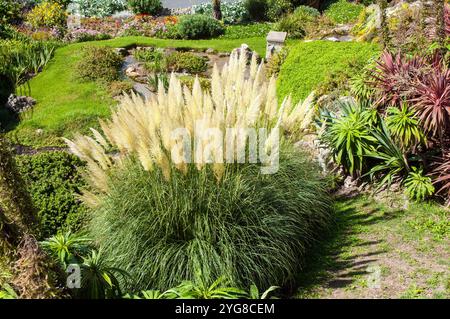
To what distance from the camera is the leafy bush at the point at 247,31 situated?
18234 mm

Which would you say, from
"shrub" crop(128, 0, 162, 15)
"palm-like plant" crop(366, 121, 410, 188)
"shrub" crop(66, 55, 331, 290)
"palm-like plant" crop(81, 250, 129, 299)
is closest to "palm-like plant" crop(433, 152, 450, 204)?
"palm-like plant" crop(366, 121, 410, 188)

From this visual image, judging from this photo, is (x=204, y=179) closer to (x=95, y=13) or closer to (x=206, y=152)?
(x=206, y=152)

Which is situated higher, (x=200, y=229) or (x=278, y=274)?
(x=200, y=229)

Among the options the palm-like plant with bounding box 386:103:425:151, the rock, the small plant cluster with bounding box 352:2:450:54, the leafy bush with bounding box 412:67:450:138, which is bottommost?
the rock

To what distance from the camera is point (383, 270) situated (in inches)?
243

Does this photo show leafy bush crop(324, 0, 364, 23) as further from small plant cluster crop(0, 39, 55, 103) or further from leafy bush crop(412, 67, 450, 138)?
leafy bush crop(412, 67, 450, 138)

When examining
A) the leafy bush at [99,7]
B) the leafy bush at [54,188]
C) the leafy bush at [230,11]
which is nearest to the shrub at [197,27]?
the leafy bush at [230,11]

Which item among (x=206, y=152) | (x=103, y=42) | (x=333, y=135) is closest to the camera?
(x=206, y=152)

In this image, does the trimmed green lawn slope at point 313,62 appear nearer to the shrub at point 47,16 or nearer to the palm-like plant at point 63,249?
the palm-like plant at point 63,249

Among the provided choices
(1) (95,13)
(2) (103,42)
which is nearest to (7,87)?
(2) (103,42)

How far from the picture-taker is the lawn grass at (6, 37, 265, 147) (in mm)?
11953

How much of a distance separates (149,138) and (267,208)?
56.6 inches

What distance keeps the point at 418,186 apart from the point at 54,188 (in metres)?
4.85

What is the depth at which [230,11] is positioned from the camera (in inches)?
811
